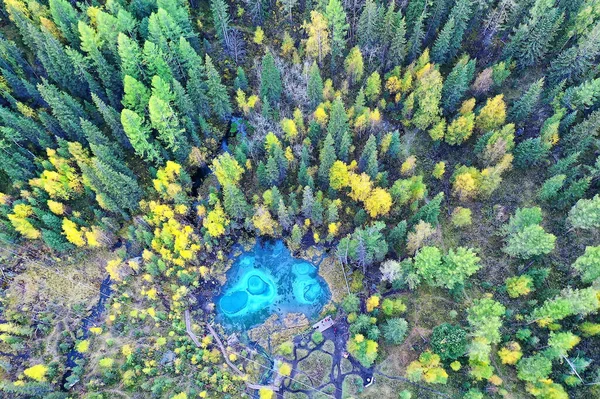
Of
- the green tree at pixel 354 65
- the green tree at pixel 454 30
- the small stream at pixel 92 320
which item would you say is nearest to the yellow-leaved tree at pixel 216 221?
the small stream at pixel 92 320

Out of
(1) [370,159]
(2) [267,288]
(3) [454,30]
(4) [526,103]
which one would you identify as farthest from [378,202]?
(3) [454,30]

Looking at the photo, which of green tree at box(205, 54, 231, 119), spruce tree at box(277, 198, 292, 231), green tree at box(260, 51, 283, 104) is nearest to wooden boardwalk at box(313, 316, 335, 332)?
spruce tree at box(277, 198, 292, 231)

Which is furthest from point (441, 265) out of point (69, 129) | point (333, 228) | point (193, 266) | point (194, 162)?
point (69, 129)

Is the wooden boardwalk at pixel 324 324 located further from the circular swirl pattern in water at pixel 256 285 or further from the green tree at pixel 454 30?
the green tree at pixel 454 30

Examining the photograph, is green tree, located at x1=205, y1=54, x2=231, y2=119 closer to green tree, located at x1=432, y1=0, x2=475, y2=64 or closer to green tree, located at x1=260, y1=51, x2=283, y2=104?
green tree, located at x1=260, y1=51, x2=283, y2=104

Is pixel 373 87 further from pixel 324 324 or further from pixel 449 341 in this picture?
pixel 449 341
